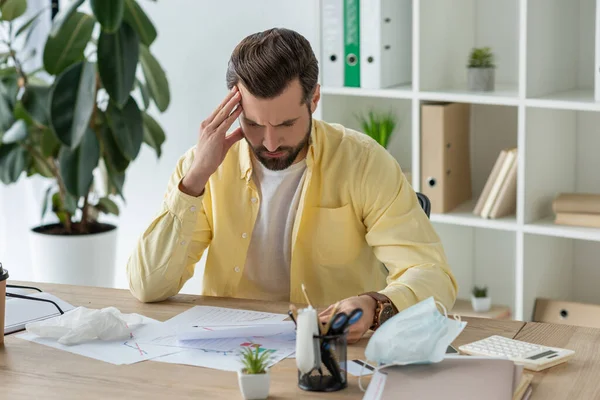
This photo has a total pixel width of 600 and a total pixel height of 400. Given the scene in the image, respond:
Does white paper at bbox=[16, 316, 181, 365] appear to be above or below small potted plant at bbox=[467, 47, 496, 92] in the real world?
below

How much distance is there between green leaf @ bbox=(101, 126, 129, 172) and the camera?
3547 mm

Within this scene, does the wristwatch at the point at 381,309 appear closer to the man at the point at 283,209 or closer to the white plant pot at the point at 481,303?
the man at the point at 283,209

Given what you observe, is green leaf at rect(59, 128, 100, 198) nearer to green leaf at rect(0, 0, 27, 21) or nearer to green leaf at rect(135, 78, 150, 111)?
green leaf at rect(135, 78, 150, 111)

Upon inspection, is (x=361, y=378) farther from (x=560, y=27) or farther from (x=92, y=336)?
(x=560, y=27)

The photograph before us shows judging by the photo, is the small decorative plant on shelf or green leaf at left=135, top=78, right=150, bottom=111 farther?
Answer: green leaf at left=135, top=78, right=150, bottom=111

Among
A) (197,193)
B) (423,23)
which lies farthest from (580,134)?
(197,193)

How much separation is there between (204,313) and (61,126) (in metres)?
1.50

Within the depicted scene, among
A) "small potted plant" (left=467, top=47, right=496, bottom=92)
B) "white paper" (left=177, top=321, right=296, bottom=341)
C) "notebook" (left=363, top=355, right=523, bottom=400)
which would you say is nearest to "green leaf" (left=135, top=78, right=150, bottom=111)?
"small potted plant" (left=467, top=47, right=496, bottom=92)

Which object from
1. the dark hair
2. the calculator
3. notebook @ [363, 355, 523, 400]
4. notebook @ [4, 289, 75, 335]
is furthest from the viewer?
the dark hair

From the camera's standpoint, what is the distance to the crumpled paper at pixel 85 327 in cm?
185

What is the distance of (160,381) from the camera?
163 centimetres

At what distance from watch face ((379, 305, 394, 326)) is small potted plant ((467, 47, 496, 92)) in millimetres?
1465

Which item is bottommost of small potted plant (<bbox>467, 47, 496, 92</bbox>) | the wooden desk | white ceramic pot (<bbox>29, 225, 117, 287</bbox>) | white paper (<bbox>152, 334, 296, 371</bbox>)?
white ceramic pot (<bbox>29, 225, 117, 287</bbox>)

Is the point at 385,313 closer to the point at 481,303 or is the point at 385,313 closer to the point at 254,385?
Answer: the point at 254,385
